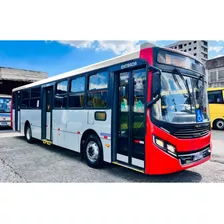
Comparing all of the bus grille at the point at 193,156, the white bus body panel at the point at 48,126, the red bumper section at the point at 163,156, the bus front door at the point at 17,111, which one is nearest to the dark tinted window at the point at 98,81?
the red bumper section at the point at 163,156

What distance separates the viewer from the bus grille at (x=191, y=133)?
3.65 meters

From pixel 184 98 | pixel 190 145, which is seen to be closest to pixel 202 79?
pixel 184 98

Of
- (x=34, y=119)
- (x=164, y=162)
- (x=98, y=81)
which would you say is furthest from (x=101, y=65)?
(x=34, y=119)

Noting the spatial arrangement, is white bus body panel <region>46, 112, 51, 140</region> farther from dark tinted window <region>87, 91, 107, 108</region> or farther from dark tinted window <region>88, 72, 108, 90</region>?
dark tinted window <region>88, 72, 108, 90</region>

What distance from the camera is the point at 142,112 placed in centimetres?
385

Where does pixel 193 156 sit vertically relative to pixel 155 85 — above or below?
below

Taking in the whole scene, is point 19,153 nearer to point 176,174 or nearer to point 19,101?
point 19,101

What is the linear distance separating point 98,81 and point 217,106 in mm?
10896

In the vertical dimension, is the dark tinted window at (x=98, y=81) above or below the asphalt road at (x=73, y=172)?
above

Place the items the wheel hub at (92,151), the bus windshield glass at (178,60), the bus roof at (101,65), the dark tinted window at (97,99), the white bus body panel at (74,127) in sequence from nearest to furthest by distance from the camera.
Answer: the bus windshield glass at (178,60) < the bus roof at (101,65) < the white bus body panel at (74,127) < the dark tinted window at (97,99) < the wheel hub at (92,151)

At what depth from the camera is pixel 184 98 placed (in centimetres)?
388

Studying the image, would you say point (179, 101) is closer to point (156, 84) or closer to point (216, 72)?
point (156, 84)

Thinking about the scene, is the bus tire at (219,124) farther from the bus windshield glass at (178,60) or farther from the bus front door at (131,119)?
the bus front door at (131,119)

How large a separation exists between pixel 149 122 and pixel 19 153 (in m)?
4.96
